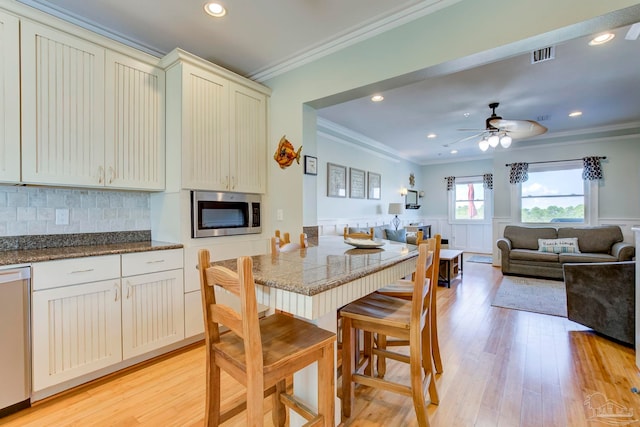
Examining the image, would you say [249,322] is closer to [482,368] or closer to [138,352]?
[138,352]

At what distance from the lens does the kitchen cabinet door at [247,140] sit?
2834mm

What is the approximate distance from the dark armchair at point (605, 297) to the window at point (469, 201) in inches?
213

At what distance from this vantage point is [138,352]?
2.20 meters

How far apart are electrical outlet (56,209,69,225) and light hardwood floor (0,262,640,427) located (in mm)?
1234

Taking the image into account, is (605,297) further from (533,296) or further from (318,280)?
(318,280)

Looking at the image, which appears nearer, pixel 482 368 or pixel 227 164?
pixel 482 368

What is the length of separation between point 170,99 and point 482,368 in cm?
335

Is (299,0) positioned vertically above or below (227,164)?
above

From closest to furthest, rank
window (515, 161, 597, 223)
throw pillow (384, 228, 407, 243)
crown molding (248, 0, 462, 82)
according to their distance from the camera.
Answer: crown molding (248, 0, 462, 82)
window (515, 161, 597, 223)
throw pillow (384, 228, 407, 243)

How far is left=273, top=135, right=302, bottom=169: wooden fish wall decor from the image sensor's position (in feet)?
9.64

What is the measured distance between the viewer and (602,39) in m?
2.53

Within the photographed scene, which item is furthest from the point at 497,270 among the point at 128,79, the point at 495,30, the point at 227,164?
the point at 128,79

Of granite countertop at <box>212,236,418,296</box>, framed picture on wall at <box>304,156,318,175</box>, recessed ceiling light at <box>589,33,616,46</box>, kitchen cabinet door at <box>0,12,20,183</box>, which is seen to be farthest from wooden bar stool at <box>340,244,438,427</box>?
recessed ceiling light at <box>589,33,616,46</box>

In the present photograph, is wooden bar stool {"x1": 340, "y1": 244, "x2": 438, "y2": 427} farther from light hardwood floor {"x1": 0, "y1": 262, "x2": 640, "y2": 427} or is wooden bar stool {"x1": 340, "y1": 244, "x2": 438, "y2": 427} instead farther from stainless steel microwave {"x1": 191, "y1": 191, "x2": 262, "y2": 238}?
stainless steel microwave {"x1": 191, "y1": 191, "x2": 262, "y2": 238}
